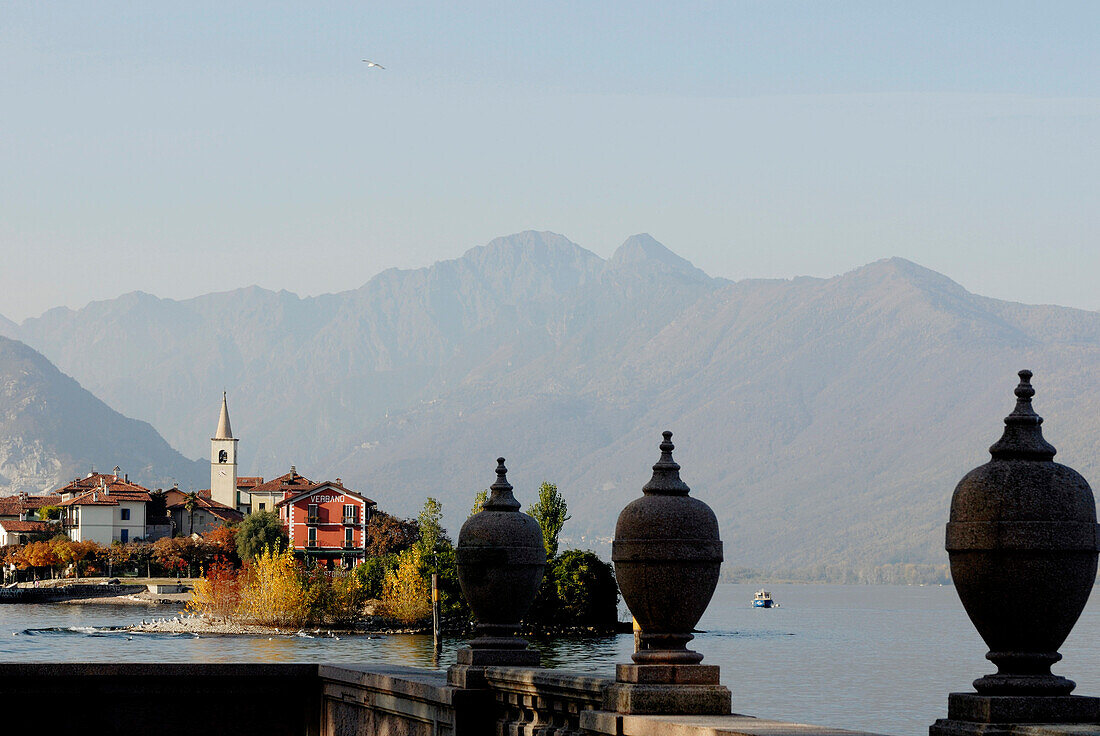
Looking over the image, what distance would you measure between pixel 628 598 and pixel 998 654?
3.83 m

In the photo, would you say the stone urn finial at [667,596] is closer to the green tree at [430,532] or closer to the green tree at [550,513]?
the green tree at [430,532]

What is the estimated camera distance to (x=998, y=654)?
30.9 ft

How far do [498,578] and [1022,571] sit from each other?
289 inches

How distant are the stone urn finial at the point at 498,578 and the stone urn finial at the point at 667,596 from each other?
129 inches

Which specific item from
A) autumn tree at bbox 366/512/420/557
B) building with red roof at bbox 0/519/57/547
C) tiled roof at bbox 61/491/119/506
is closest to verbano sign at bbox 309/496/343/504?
autumn tree at bbox 366/512/420/557

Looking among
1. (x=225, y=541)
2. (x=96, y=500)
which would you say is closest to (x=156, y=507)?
(x=96, y=500)

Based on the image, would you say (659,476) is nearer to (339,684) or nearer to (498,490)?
(498,490)

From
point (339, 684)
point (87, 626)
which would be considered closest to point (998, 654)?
point (339, 684)

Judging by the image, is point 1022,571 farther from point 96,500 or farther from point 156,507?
point 156,507

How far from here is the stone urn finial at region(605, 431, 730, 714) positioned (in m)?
12.3

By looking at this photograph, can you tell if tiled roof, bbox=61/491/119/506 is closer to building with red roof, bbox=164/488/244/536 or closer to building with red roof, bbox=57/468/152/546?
building with red roof, bbox=57/468/152/546

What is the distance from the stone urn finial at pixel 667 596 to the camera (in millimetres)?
12320

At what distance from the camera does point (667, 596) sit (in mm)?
12531

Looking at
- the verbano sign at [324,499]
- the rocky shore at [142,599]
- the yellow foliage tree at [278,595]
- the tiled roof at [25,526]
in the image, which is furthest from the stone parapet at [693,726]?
the tiled roof at [25,526]
